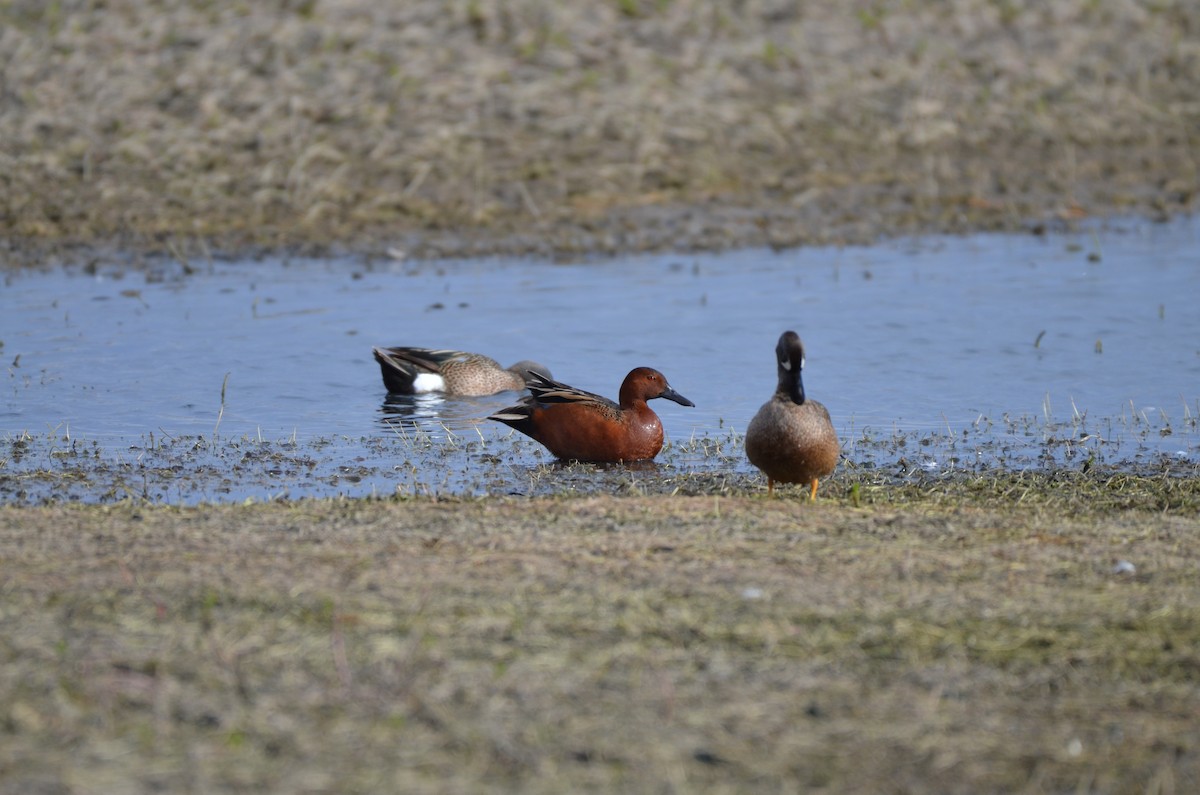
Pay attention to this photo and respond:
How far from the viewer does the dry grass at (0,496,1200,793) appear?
164 inches

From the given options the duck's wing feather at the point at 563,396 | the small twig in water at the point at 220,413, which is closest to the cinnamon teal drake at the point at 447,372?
the small twig in water at the point at 220,413

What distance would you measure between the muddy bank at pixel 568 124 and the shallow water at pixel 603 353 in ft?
3.49

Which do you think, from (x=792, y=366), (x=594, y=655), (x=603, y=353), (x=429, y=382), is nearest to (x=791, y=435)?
(x=792, y=366)

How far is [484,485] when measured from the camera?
829cm

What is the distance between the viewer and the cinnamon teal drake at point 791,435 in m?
7.26

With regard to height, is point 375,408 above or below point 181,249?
below

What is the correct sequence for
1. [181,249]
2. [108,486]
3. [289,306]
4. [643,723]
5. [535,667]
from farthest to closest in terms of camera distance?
[181,249] → [289,306] → [108,486] → [535,667] → [643,723]

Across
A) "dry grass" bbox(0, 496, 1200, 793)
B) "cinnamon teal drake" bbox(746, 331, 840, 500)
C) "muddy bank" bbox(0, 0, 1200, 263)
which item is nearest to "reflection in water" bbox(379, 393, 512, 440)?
"cinnamon teal drake" bbox(746, 331, 840, 500)

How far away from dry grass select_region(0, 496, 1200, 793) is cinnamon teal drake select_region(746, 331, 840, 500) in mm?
744

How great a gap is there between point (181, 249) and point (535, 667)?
451 inches

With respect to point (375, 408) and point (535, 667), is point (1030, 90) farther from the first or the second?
point (535, 667)

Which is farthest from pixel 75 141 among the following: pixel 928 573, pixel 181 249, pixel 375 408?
pixel 928 573

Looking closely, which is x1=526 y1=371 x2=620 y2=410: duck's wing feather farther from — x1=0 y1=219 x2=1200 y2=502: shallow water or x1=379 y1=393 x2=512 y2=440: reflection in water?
x1=379 y1=393 x2=512 y2=440: reflection in water

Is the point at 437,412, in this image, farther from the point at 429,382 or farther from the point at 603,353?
the point at 603,353
